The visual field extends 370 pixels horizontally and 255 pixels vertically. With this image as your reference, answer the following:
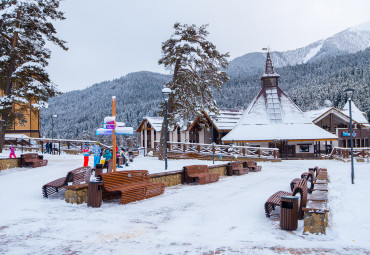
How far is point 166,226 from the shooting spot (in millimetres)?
6941

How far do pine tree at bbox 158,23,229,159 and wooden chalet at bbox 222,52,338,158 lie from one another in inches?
325

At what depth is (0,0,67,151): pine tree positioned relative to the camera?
67.9 ft

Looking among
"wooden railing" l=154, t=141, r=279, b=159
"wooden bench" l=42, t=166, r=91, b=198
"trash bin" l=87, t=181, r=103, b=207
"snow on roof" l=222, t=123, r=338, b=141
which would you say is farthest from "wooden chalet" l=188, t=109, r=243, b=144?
"trash bin" l=87, t=181, r=103, b=207

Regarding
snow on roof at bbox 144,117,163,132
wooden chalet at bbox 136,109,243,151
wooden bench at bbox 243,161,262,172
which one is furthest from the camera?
snow on roof at bbox 144,117,163,132

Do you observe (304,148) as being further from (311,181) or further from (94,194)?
(94,194)

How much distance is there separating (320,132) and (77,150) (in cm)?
2526

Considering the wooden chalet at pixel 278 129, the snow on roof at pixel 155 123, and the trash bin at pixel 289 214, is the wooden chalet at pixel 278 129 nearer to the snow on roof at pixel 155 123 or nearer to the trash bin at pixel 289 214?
the snow on roof at pixel 155 123

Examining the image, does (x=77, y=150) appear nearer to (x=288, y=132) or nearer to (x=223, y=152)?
(x=223, y=152)

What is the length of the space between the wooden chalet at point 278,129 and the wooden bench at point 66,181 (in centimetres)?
2096

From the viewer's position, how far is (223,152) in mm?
29562

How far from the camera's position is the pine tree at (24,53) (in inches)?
815

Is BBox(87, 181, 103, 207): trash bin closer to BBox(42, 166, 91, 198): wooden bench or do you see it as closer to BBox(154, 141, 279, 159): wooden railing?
BBox(42, 166, 91, 198): wooden bench

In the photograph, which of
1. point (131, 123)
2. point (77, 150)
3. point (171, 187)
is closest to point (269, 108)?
point (77, 150)

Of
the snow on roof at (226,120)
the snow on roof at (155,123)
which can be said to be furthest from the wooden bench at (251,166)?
the snow on roof at (155,123)
